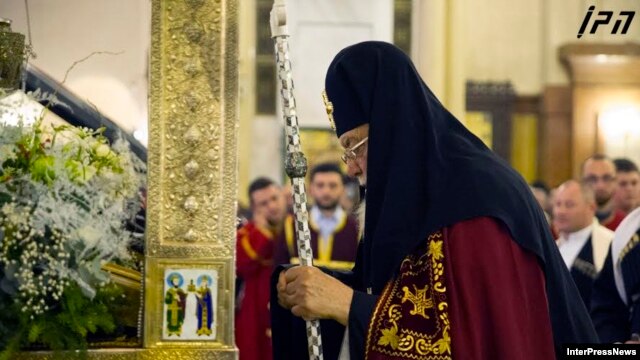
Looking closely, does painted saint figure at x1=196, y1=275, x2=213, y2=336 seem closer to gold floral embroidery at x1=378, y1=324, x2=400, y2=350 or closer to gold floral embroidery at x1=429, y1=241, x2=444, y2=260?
gold floral embroidery at x1=378, y1=324, x2=400, y2=350

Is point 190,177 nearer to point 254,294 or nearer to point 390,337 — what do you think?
point 390,337

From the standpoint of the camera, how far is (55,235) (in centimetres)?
330

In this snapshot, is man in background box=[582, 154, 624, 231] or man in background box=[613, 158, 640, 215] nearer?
man in background box=[613, 158, 640, 215]

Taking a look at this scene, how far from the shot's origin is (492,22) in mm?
15281

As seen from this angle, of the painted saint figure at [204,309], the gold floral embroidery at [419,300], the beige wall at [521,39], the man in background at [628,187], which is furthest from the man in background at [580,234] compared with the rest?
the beige wall at [521,39]

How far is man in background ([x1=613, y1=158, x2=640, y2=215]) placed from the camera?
811 centimetres

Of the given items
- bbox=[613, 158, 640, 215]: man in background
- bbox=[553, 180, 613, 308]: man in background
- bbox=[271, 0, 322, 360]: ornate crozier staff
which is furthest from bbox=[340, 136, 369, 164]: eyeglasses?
bbox=[613, 158, 640, 215]: man in background

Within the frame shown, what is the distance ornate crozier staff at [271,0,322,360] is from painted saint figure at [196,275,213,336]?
1.42ft

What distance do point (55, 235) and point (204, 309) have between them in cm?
54

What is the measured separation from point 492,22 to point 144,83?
12.0 m

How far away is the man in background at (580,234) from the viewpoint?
690 cm

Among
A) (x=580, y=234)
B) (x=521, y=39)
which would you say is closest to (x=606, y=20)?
(x=521, y=39)

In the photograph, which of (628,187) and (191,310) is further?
(628,187)

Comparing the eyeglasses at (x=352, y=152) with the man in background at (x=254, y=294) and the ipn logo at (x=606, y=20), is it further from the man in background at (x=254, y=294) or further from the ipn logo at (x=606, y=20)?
the ipn logo at (x=606, y=20)
